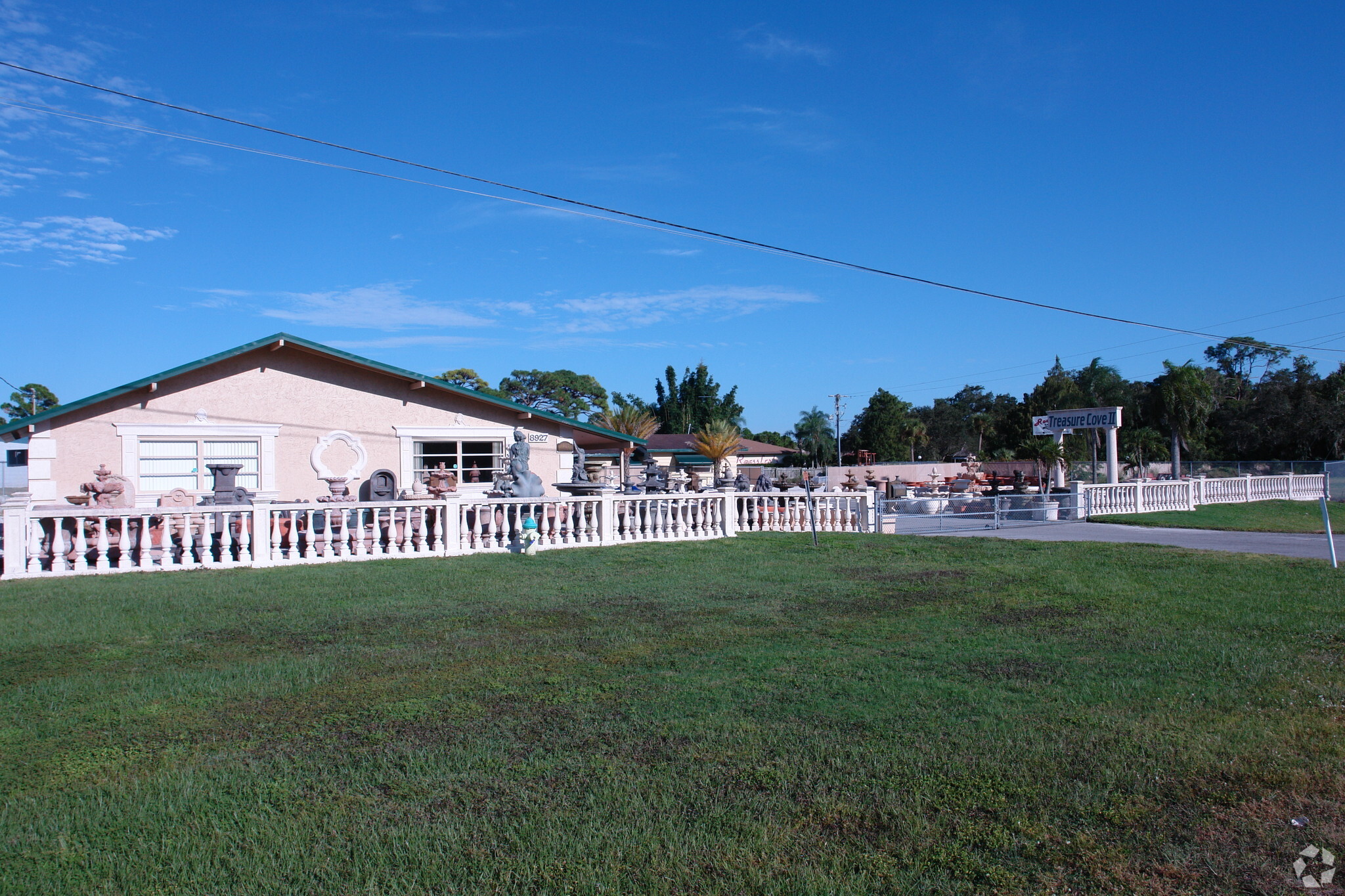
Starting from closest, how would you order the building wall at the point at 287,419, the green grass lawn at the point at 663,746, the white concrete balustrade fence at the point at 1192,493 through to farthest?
the green grass lawn at the point at 663,746 < the building wall at the point at 287,419 < the white concrete balustrade fence at the point at 1192,493

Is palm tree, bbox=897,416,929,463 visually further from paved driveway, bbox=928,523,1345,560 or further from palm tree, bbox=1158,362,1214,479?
paved driveway, bbox=928,523,1345,560

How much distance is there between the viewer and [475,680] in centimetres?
594

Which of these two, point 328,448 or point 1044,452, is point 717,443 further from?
point 328,448

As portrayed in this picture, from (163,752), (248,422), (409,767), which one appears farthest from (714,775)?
(248,422)

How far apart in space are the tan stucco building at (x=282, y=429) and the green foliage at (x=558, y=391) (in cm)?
5725

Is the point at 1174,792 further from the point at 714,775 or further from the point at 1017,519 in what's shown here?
the point at 1017,519

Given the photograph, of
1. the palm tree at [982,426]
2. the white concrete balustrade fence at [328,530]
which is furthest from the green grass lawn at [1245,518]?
the palm tree at [982,426]

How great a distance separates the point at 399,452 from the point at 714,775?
17.1 metres

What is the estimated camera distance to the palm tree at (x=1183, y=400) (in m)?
48.3

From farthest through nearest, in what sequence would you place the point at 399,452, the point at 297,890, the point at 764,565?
the point at 399,452 → the point at 764,565 → the point at 297,890

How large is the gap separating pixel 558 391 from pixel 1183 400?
1959 inches

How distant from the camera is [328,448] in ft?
62.5

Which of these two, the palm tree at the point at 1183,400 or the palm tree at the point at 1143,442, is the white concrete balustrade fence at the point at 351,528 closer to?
the palm tree at the point at 1183,400

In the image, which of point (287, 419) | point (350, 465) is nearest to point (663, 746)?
point (350, 465)
